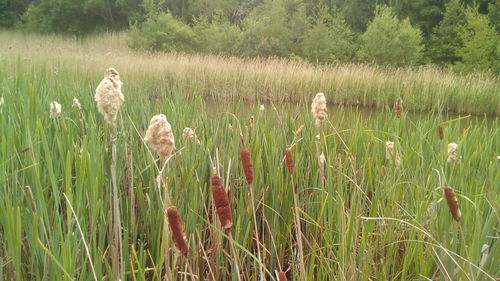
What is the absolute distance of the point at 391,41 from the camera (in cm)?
1353

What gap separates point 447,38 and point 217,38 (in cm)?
892

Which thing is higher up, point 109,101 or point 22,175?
point 109,101

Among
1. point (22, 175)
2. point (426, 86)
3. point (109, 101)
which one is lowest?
A: point (426, 86)

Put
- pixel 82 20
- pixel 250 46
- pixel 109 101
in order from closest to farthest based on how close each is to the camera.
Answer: pixel 109 101, pixel 250 46, pixel 82 20

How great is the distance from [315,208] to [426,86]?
836 centimetres

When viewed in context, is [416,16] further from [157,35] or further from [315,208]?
[315,208]

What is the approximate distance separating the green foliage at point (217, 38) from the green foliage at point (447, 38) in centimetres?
795

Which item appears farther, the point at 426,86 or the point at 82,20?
the point at 82,20

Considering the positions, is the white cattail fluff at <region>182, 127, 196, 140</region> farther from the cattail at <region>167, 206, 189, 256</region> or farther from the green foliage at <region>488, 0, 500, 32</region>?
the green foliage at <region>488, 0, 500, 32</region>

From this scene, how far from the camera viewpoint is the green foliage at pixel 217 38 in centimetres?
1559

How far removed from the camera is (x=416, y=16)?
19.3m

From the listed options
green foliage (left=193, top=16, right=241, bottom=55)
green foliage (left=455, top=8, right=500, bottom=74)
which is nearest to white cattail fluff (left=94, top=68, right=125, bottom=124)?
green foliage (left=193, top=16, right=241, bottom=55)

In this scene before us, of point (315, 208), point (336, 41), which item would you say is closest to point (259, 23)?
point (336, 41)

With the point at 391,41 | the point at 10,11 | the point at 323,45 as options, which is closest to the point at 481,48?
the point at 391,41
